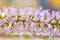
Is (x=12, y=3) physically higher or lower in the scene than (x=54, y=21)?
higher

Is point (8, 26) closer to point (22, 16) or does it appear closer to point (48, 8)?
point (22, 16)

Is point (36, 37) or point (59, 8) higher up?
point (59, 8)

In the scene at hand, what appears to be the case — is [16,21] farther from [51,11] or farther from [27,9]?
[51,11]

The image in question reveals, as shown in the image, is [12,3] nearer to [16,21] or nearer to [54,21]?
[16,21]

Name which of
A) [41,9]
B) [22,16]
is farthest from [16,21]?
[41,9]

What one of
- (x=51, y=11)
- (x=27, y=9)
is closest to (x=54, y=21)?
(x=51, y=11)

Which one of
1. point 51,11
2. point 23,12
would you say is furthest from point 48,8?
point 23,12

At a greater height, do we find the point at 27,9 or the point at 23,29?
the point at 27,9
